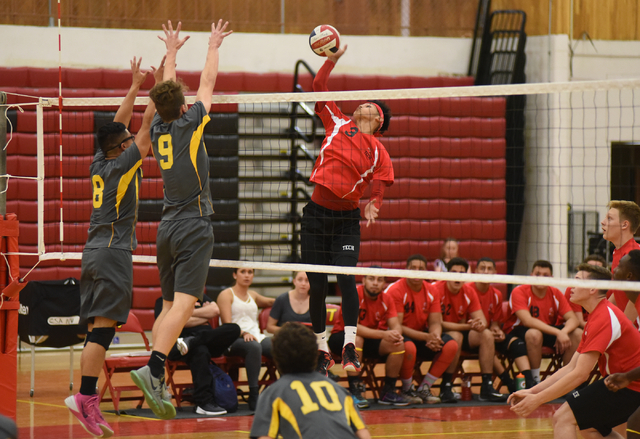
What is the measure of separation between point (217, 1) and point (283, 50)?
1155 mm

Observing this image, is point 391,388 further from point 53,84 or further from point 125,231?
point 53,84

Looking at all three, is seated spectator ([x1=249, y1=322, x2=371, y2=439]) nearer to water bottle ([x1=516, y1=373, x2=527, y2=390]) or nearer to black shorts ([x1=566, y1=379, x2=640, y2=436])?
black shorts ([x1=566, y1=379, x2=640, y2=436])

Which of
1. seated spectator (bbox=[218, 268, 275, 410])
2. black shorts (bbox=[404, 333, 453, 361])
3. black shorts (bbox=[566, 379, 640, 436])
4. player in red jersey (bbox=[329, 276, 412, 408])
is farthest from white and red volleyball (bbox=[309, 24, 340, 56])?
black shorts (bbox=[404, 333, 453, 361])

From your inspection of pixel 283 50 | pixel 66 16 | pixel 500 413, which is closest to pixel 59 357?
pixel 66 16

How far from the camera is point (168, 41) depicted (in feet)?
16.5

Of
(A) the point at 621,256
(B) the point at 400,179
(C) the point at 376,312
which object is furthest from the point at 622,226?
(B) the point at 400,179

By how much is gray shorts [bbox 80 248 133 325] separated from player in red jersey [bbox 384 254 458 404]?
3457 mm

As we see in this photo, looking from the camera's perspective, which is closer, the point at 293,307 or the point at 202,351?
the point at 202,351

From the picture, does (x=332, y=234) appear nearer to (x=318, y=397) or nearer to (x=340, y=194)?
(x=340, y=194)

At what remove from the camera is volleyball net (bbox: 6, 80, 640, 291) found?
33.1 ft

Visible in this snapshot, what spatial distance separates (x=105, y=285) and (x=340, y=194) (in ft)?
5.60

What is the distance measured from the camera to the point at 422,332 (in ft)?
Result: 25.7

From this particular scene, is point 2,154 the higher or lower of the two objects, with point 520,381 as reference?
higher

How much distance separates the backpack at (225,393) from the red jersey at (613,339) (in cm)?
357
